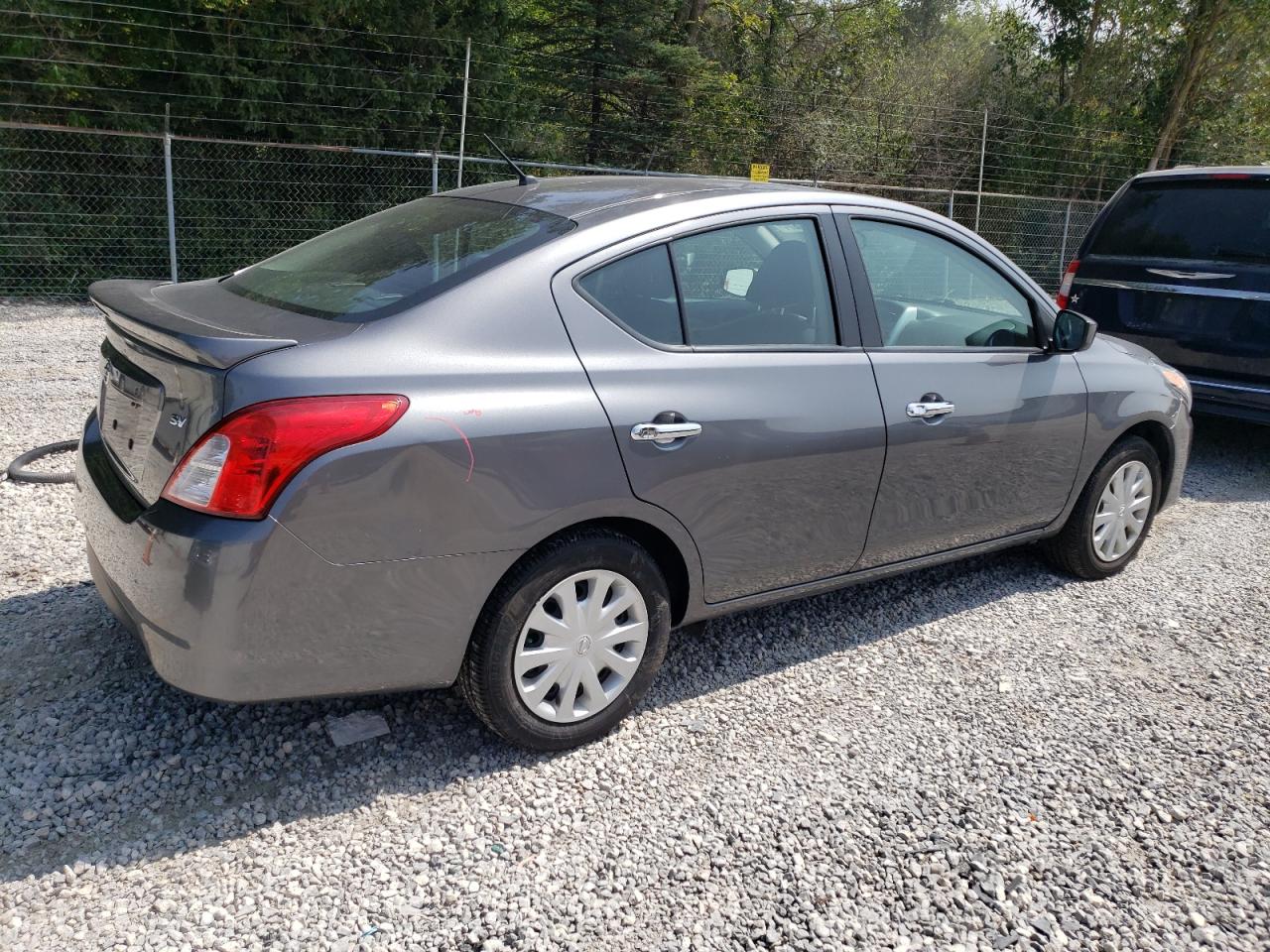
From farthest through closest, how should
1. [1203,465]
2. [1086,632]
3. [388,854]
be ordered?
[1203,465], [1086,632], [388,854]

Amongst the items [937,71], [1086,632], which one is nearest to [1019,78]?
[937,71]

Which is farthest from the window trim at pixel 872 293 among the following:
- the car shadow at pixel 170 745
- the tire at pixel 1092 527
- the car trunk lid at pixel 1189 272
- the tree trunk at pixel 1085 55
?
the tree trunk at pixel 1085 55

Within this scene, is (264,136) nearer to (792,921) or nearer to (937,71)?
(792,921)

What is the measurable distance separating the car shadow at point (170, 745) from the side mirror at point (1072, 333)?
1.50 m

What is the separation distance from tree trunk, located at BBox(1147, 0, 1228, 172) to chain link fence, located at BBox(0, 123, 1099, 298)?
586 inches

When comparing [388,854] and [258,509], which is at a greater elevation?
[258,509]

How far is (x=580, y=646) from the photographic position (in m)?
3.04

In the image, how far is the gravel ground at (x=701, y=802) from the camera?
2471 mm

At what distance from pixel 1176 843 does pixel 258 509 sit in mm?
2649

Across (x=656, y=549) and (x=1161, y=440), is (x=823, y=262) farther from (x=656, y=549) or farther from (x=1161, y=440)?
(x=1161, y=440)

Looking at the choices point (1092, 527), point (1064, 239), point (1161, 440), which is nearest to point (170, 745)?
point (1092, 527)

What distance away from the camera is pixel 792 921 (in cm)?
249

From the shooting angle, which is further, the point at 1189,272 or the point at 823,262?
the point at 1189,272

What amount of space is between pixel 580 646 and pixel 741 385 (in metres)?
0.97
